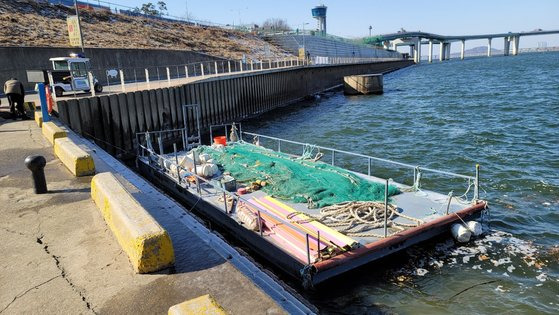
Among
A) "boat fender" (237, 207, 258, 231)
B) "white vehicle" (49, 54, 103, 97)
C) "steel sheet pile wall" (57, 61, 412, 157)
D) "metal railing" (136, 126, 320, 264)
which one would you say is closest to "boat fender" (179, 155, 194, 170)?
"metal railing" (136, 126, 320, 264)

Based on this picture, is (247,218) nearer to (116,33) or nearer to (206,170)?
(206,170)

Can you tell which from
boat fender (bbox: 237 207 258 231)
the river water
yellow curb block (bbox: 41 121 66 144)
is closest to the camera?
the river water

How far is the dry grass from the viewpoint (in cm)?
4028

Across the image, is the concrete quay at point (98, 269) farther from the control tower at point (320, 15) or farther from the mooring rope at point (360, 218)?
the control tower at point (320, 15)

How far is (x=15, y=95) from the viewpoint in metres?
16.4

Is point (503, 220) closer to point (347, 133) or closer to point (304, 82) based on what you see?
point (347, 133)

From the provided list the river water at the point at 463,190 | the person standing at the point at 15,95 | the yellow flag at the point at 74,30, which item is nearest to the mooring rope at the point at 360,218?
the river water at the point at 463,190

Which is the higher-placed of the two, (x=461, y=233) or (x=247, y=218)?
(x=247, y=218)

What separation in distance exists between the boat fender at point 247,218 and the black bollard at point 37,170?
4.25m

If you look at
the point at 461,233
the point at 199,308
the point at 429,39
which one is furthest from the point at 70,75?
the point at 429,39

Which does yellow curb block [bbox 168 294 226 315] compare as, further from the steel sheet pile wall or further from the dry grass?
the dry grass

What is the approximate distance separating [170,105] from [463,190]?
654 inches

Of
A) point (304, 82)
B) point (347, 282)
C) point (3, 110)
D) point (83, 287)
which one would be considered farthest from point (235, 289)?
point (304, 82)

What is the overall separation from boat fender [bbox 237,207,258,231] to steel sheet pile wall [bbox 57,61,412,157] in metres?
11.0
